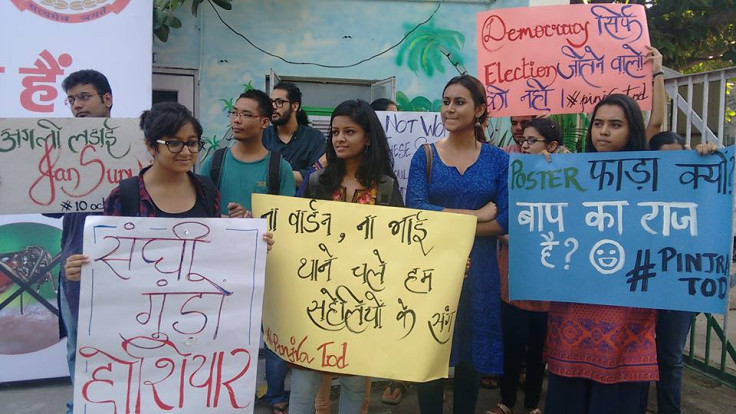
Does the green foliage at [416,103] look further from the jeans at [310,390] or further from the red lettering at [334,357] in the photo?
the red lettering at [334,357]

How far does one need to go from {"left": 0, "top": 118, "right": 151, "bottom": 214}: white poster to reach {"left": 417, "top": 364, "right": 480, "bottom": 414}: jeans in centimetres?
170

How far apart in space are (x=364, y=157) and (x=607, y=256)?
1161mm

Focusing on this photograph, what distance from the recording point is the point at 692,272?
7.68ft

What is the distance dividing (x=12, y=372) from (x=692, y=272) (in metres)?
3.99

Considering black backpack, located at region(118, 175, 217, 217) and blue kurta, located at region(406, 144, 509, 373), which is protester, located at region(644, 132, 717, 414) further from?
black backpack, located at region(118, 175, 217, 217)

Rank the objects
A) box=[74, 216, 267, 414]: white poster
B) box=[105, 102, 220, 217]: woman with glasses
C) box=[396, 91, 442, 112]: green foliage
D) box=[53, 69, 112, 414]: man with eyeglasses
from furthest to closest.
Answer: box=[396, 91, 442, 112]: green foliage
box=[53, 69, 112, 414]: man with eyeglasses
box=[105, 102, 220, 217]: woman with glasses
box=[74, 216, 267, 414]: white poster

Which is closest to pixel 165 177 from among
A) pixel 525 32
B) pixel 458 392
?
pixel 458 392

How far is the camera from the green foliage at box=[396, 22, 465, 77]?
6188 mm

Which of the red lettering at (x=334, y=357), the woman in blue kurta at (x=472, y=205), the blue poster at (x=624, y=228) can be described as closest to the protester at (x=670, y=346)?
the blue poster at (x=624, y=228)

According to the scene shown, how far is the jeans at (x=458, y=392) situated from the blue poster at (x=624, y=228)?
0.51 metres

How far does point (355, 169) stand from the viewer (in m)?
2.74

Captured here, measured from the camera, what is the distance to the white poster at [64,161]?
2.53 metres

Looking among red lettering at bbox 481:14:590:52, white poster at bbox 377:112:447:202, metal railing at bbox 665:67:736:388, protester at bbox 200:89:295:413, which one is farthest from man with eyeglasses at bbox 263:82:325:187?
metal railing at bbox 665:67:736:388

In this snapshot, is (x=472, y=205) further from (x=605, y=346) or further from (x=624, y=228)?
(x=605, y=346)
